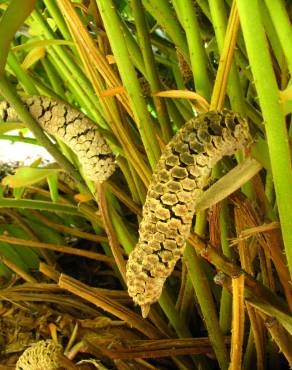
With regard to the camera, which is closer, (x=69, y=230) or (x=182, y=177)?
(x=182, y=177)

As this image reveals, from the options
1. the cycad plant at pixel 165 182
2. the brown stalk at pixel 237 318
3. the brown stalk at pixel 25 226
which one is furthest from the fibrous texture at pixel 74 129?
the brown stalk at pixel 25 226

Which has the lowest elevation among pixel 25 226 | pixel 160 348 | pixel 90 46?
pixel 160 348

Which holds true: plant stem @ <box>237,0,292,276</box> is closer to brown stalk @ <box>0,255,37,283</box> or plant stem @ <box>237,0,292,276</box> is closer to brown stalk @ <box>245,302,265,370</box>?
brown stalk @ <box>245,302,265,370</box>

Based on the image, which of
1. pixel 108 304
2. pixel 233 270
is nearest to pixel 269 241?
pixel 233 270

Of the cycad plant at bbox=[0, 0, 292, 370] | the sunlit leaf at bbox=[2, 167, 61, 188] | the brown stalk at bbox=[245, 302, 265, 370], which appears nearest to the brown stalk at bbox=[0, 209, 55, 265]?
the cycad plant at bbox=[0, 0, 292, 370]

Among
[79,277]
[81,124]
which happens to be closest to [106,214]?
[81,124]

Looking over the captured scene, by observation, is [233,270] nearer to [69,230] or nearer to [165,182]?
[165,182]

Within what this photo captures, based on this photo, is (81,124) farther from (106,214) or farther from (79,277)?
(79,277)
